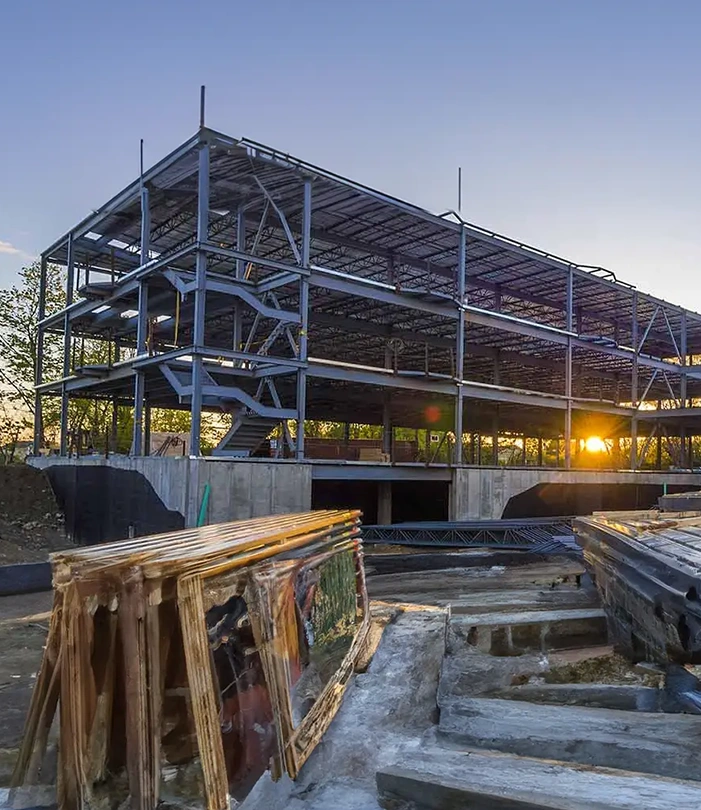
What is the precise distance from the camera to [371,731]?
4.25 meters

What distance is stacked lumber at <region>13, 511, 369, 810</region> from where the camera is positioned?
128 inches

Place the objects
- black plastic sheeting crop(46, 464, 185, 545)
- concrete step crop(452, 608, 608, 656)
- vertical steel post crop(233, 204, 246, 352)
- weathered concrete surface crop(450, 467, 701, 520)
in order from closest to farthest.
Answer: concrete step crop(452, 608, 608, 656) < black plastic sheeting crop(46, 464, 185, 545) < vertical steel post crop(233, 204, 246, 352) < weathered concrete surface crop(450, 467, 701, 520)

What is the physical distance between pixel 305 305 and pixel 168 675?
1558 cm

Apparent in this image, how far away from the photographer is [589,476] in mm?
26969

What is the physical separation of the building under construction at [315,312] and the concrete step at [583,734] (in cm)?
1315

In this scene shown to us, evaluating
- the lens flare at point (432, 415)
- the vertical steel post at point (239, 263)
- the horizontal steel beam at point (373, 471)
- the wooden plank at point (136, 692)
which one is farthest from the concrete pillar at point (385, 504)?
the wooden plank at point (136, 692)

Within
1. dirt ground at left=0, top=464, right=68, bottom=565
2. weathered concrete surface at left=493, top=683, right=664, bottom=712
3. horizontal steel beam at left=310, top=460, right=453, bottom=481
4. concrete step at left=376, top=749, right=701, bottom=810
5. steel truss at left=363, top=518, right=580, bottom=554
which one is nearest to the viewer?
concrete step at left=376, top=749, right=701, bottom=810

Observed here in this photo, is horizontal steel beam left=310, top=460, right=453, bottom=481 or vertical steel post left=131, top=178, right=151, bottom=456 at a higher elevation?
vertical steel post left=131, top=178, right=151, bottom=456

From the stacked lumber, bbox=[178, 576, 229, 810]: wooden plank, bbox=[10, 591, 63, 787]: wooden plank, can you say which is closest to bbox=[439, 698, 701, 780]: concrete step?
the stacked lumber

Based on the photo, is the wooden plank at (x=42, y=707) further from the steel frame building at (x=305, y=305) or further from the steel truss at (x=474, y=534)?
the steel truss at (x=474, y=534)

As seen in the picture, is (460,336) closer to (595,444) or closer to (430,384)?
(430,384)

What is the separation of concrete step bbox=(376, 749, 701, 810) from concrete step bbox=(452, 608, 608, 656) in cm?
306

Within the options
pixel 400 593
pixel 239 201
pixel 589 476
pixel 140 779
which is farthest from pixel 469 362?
pixel 140 779

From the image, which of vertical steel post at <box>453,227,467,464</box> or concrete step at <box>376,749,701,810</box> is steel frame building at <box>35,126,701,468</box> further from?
concrete step at <box>376,749,701,810</box>
